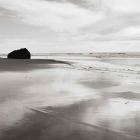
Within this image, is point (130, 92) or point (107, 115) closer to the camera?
point (107, 115)

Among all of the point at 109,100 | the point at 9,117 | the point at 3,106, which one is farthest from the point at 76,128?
the point at 109,100

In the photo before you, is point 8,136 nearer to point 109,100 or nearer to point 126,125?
point 126,125

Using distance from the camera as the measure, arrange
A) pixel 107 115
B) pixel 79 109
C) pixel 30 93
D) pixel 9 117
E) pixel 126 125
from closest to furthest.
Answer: pixel 126 125, pixel 9 117, pixel 107 115, pixel 79 109, pixel 30 93

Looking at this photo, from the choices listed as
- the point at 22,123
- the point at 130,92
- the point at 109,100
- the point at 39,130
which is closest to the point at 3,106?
the point at 22,123

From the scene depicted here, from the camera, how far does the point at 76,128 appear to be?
192 inches

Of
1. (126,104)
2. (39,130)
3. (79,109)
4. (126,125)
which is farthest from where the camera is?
(126,104)

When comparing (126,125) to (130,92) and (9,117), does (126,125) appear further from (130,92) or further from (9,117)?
(130,92)

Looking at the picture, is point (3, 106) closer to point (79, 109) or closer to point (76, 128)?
point (79, 109)

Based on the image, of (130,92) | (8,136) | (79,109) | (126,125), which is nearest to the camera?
(8,136)

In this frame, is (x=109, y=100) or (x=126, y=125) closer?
(x=126, y=125)

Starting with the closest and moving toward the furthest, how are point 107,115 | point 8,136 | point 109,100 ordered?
point 8,136, point 107,115, point 109,100

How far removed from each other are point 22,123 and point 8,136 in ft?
2.52

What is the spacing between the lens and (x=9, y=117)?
554cm

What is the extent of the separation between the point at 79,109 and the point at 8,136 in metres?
2.51
